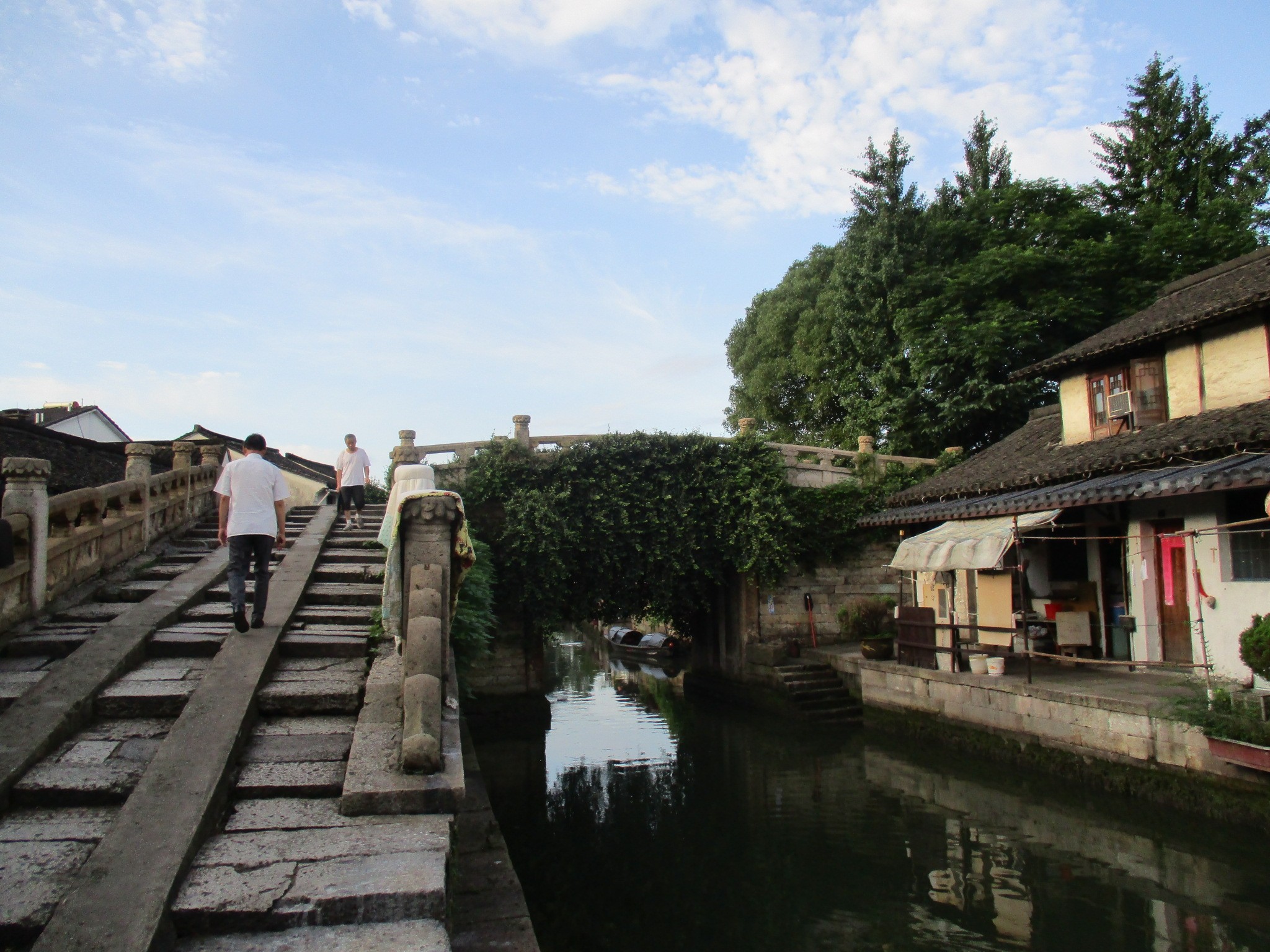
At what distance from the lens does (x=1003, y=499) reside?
42.9 feet

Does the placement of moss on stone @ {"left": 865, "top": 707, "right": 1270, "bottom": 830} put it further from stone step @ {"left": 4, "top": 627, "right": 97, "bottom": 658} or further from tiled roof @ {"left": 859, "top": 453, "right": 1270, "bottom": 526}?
stone step @ {"left": 4, "top": 627, "right": 97, "bottom": 658}

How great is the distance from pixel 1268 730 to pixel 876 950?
183 inches

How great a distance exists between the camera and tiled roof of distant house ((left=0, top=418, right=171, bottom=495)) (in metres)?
11.8

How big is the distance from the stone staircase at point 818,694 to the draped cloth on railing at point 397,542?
12.0m

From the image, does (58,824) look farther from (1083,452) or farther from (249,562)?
(1083,452)

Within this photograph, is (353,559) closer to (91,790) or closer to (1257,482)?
(91,790)

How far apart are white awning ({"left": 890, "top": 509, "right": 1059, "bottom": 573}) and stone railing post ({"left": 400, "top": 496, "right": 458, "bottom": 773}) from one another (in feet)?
29.6

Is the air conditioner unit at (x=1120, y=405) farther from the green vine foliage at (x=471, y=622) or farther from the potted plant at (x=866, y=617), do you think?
the green vine foliage at (x=471, y=622)

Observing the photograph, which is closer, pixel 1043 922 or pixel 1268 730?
pixel 1043 922

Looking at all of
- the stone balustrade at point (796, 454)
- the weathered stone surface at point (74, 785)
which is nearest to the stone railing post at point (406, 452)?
the stone balustrade at point (796, 454)

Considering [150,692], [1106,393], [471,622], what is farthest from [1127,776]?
[150,692]

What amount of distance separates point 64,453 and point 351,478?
4572 millimetres

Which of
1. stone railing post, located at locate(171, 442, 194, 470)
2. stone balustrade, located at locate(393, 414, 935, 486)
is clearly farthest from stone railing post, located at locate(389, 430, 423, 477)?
stone railing post, located at locate(171, 442, 194, 470)

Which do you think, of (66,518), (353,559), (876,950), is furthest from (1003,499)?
(66,518)
